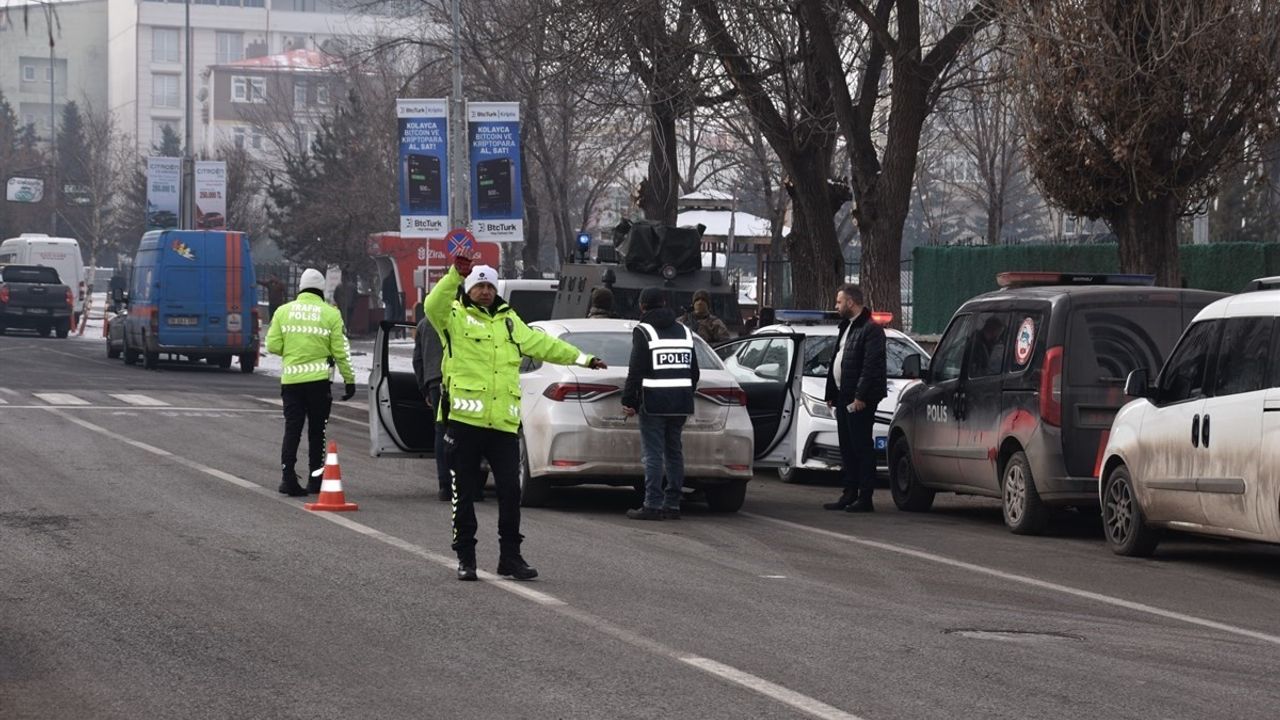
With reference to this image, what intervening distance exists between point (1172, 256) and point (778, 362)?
156 inches

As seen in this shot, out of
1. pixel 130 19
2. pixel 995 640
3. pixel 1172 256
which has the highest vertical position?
pixel 130 19

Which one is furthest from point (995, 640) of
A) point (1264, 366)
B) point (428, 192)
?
Answer: point (428, 192)

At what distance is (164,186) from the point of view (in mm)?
53875

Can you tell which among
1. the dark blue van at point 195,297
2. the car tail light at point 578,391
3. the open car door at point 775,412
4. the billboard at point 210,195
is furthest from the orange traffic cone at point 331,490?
the billboard at point 210,195

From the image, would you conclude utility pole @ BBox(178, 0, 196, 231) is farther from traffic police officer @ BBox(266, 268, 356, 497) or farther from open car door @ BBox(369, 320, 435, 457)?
traffic police officer @ BBox(266, 268, 356, 497)

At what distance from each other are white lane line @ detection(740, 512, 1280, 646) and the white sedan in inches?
23.2

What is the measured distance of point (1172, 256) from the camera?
730 inches

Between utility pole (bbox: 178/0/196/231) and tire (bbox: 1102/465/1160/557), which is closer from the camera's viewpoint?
tire (bbox: 1102/465/1160/557)

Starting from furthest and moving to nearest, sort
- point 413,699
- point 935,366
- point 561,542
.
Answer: point 935,366, point 561,542, point 413,699

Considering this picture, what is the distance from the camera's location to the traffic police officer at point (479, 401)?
10.4 m

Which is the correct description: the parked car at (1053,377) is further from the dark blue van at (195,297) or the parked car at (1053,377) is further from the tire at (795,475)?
the dark blue van at (195,297)

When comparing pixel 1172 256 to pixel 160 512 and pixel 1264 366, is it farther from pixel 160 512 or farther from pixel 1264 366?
pixel 160 512

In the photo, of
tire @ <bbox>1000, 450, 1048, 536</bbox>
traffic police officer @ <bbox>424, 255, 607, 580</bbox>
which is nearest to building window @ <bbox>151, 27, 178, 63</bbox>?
tire @ <bbox>1000, 450, 1048, 536</bbox>

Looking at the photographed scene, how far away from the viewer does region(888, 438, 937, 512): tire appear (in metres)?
15.7
